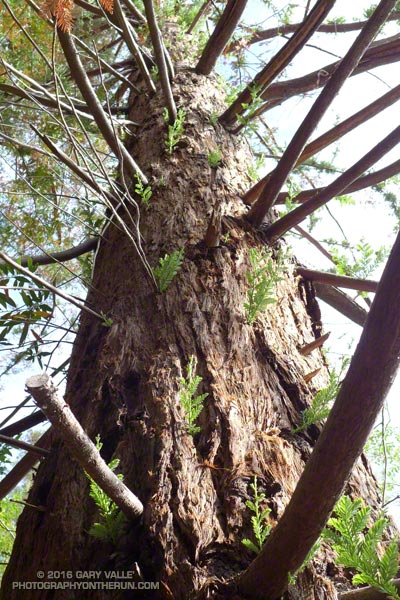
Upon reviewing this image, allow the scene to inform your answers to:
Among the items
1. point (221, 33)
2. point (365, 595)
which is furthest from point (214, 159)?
point (365, 595)

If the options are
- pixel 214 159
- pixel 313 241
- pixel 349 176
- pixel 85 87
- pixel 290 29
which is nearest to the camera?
pixel 85 87

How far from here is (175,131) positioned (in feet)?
8.46

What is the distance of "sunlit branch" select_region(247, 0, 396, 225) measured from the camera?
5.56 feet

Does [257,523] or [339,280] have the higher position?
[339,280]

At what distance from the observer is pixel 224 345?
1693 mm

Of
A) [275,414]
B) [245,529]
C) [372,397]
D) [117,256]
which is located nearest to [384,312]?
[372,397]

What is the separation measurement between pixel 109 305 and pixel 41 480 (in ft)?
2.10

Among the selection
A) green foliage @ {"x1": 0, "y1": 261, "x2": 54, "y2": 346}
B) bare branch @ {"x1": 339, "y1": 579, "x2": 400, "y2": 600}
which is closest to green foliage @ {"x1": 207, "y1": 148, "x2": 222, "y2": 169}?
green foliage @ {"x1": 0, "y1": 261, "x2": 54, "y2": 346}

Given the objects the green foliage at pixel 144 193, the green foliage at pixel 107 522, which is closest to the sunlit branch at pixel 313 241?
the green foliage at pixel 144 193

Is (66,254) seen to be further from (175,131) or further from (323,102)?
(323,102)

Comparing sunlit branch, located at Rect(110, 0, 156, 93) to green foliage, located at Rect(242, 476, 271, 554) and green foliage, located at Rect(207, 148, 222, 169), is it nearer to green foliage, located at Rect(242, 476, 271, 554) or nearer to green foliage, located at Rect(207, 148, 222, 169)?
green foliage, located at Rect(207, 148, 222, 169)

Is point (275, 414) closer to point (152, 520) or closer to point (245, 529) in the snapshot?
point (245, 529)

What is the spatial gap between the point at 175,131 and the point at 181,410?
5.08ft

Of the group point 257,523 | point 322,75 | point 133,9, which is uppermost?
point 133,9
